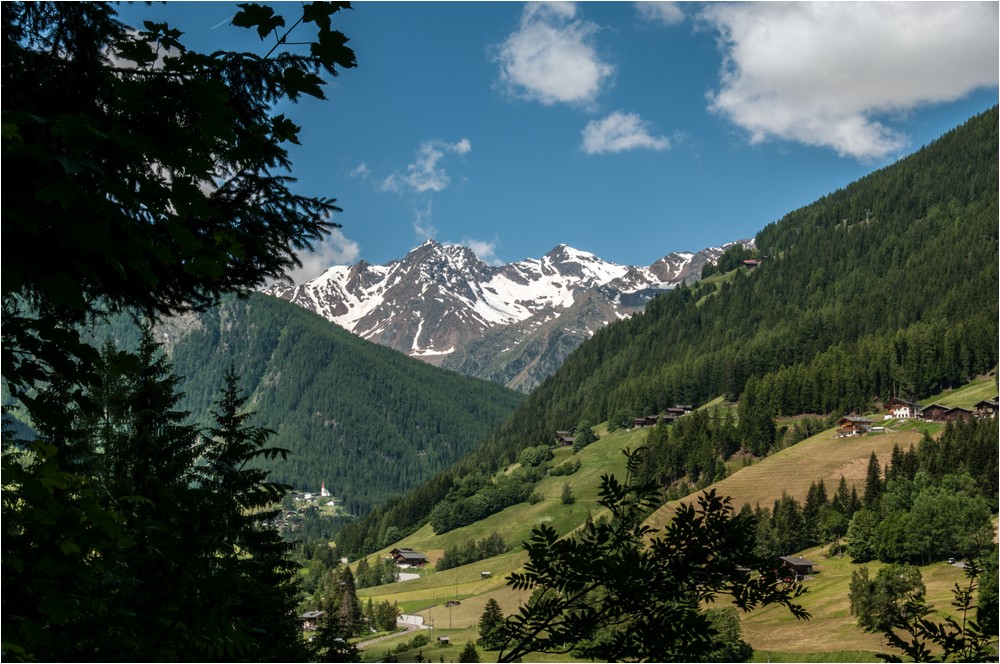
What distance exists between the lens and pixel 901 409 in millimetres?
191250

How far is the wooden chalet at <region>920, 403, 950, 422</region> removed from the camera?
584ft

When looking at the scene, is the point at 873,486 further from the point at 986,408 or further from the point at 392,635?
the point at 392,635

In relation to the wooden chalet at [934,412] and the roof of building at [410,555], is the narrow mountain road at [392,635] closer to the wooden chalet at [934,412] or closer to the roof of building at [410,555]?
the roof of building at [410,555]

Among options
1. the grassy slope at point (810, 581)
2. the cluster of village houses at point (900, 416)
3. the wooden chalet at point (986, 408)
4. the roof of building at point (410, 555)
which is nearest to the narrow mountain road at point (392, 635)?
the grassy slope at point (810, 581)

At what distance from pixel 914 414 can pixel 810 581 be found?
409 feet

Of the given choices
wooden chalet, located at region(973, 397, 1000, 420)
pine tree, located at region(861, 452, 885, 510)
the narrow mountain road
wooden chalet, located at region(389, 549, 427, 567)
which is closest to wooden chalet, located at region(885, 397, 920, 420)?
wooden chalet, located at region(973, 397, 1000, 420)

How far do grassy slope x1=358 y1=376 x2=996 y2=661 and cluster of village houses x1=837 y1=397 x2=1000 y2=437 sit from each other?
4086mm

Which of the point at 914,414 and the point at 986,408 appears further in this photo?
the point at 914,414

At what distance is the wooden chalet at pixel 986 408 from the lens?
167 meters

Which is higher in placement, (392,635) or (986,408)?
(986,408)

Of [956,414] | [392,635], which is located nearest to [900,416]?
[956,414]

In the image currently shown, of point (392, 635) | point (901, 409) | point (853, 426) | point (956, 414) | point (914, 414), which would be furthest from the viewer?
point (901, 409)

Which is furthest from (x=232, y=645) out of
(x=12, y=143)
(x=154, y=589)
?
(x=12, y=143)

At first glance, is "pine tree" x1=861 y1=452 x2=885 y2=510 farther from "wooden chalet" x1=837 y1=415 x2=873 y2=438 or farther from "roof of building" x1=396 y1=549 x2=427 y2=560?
"roof of building" x1=396 y1=549 x2=427 y2=560
